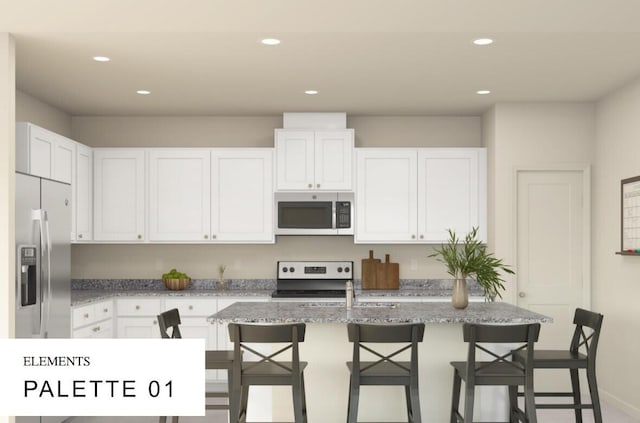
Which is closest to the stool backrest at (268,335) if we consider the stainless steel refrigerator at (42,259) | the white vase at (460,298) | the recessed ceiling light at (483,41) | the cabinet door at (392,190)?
the white vase at (460,298)

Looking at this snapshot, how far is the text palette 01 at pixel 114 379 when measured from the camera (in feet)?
10.6

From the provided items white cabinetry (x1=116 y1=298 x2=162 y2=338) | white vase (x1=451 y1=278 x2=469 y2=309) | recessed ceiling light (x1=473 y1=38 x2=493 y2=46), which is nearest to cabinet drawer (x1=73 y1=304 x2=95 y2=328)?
white cabinetry (x1=116 y1=298 x2=162 y2=338)

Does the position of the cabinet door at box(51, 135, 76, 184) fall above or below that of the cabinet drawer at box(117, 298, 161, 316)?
above

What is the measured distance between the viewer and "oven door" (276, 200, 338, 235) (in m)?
6.66

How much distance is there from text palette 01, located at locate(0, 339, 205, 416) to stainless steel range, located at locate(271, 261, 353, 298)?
349 cm

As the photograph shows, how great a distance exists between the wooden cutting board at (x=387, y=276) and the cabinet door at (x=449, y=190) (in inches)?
17.4

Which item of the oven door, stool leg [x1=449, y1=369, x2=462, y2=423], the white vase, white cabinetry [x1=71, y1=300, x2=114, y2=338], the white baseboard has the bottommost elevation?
the white baseboard

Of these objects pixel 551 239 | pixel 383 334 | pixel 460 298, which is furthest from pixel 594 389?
pixel 551 239

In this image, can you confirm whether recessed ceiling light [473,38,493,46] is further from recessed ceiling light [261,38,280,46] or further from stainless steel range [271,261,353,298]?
stainless steel range [271,261,353,298]

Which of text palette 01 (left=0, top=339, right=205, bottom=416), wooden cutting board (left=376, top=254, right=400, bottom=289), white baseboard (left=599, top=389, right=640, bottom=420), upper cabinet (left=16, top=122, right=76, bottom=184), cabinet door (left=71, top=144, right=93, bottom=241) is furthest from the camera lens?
wooden cutting board (left=376, top=254, right=400, bottom=289)

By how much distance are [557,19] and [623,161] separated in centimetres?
212

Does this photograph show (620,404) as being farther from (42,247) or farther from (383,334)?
(42,247)

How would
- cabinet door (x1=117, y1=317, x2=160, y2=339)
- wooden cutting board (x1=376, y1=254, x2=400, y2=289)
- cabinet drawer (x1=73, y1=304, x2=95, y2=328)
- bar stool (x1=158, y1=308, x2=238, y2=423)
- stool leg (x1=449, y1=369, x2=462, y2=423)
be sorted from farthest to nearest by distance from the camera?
wooden cutting board (x1=376, y1=254, x2=400, y2=289) → cabinet door (x1=117, y1=317, x2=160, y2=339) → cabinet drawer (x1=73, y1=304, x2=95, y2=328) → stool leg (x1=449, y1=369, x2=462, y2=423) → bar stool (x1=158, y1=308, x2=238, y2=423)

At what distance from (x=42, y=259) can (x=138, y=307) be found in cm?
194
